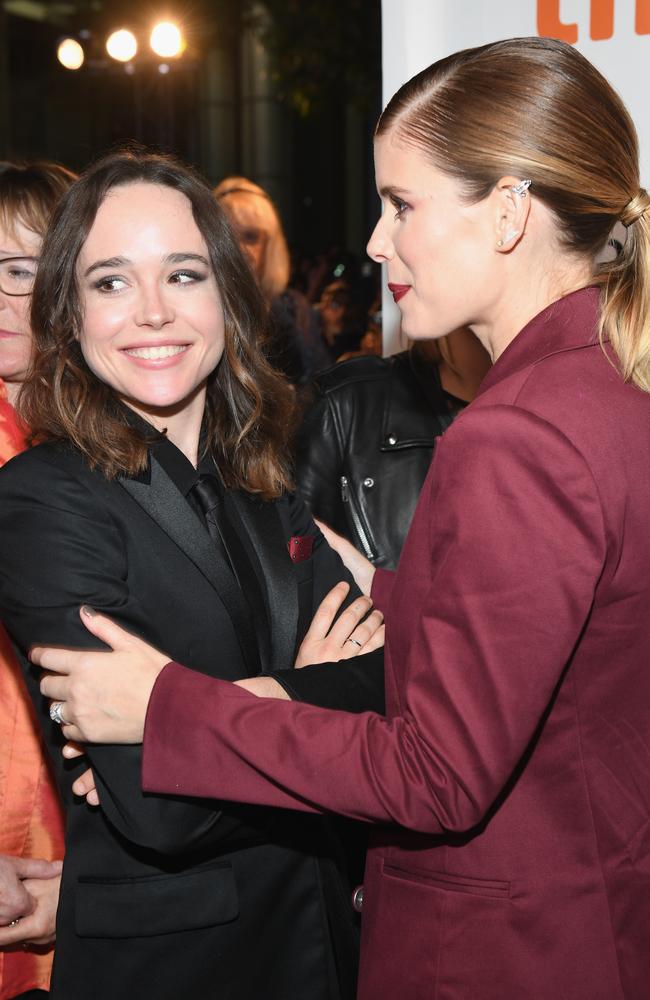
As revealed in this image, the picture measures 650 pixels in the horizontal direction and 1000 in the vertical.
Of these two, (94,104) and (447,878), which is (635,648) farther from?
(94,104)

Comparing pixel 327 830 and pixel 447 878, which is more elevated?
pixel 447 878

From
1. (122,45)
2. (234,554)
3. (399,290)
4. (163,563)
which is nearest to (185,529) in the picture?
(163,563)

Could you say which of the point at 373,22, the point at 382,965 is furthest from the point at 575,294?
the point at 373,22

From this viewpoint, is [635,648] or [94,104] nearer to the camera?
[635,648]

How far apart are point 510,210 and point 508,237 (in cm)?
4

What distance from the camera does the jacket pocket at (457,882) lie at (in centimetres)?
141

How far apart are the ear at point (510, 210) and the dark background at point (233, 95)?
1132cm

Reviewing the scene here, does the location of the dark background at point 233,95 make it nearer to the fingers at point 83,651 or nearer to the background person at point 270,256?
the background person at point 270,256

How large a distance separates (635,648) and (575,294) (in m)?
0.49

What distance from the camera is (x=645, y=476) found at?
1.35m

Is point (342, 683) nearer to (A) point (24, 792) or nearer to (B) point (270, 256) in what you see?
(A) point (24, 792)

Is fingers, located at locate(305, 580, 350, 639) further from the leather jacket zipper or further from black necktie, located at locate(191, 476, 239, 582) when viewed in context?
the leather jacket zipper

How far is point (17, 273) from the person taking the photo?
2477 mm

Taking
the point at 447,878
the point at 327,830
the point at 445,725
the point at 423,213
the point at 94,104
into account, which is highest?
the point at 94,104
